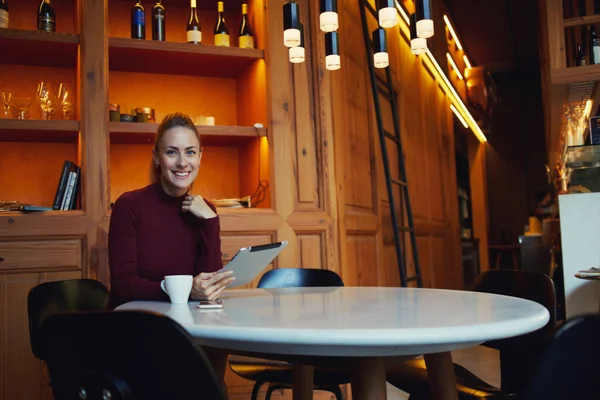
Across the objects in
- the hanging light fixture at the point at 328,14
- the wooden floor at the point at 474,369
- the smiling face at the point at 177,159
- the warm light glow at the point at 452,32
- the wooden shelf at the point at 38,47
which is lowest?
the wooden floor at the point at 474,369

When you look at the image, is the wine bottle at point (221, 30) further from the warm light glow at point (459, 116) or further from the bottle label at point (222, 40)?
the warm light glow at point (459, 116)

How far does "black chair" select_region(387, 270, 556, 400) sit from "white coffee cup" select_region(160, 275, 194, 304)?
2.30 feet

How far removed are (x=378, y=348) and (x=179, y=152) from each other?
1.33 metres

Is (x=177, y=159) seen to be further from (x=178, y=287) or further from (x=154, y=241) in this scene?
(x=178, y=287)

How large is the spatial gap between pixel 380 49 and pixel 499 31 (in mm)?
7486

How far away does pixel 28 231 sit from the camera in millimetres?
3092

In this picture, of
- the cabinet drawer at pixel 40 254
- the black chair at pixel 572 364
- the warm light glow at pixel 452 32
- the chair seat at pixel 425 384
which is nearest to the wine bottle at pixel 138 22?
the cabinet drawer at pixel 40 254

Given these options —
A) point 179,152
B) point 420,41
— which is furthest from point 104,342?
point 420,41

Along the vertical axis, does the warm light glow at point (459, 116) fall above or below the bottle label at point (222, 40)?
above

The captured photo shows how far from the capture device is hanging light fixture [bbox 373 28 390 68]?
2.78 metres

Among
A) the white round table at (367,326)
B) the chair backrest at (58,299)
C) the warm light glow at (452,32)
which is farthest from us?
the warm light glow at (452,32)

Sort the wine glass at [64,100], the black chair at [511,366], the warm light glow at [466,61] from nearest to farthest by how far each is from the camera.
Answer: the black chair at [511,366] → the wine glass at [64,100] → the warm light glow at [466,61]

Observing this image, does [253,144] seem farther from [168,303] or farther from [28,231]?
[168,303]

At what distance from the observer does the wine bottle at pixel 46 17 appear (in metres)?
3.38
